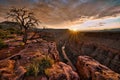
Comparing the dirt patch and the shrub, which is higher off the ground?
the shrub

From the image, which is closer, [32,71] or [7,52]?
[32,71]

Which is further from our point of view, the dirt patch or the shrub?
the dirt patch

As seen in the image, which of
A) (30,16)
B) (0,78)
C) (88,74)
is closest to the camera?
(0,78)

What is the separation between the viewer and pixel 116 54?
18688 mm

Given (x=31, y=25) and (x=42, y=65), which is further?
(x=31, y=25)

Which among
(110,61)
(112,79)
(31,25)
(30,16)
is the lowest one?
(110,61)

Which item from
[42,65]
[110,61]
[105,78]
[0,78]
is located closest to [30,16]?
[42,65]

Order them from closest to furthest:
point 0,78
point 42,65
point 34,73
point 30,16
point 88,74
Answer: point 0,78 → point 34,73 → point 42,65 → point 88,74 → point 30,16

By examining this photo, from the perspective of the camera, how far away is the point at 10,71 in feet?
22.4

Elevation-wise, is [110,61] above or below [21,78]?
below

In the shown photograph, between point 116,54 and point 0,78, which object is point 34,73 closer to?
point 0,78

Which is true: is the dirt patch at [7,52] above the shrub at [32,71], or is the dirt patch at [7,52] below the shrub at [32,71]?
below

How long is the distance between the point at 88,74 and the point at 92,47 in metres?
16.5

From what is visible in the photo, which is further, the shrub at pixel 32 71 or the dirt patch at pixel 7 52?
the dirt patch at pixel 7 52
